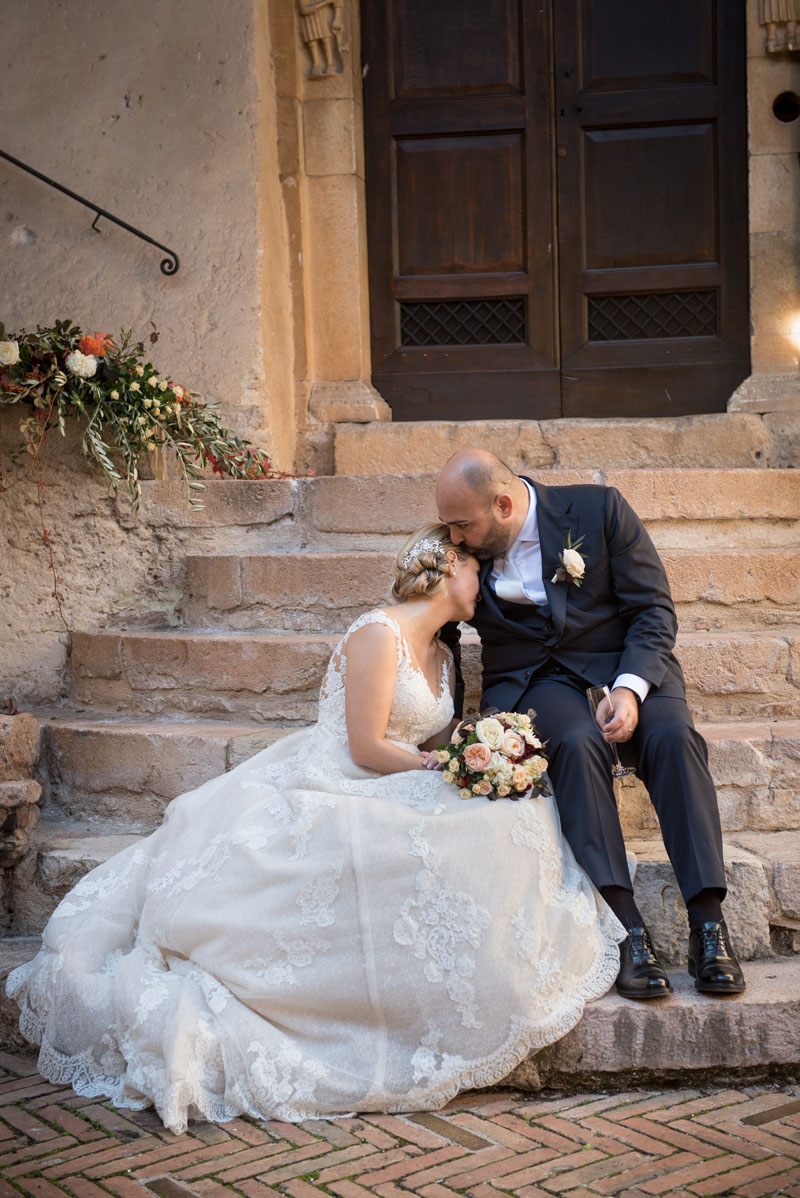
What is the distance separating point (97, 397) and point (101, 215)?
1394 mm

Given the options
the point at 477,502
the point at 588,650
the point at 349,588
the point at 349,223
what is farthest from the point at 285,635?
the point at 349,223

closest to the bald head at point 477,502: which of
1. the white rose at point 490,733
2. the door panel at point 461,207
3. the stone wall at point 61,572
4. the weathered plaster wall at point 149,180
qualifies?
the white rose at point 490,733

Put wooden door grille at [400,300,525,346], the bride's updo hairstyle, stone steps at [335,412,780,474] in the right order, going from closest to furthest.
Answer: the bride's updo hairstyle < stone steps at [335,412,780,474] < wooden door grille at [400,300,525,346]

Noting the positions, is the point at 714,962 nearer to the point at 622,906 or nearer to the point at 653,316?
the point at 622,906

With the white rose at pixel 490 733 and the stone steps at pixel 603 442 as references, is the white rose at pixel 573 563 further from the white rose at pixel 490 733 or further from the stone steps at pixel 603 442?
the stone steps at pixel 603 442

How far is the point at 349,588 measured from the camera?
190 inches

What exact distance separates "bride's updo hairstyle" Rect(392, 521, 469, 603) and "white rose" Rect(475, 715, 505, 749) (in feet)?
1.90

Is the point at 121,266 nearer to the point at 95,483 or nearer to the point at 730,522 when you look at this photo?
the point at 95,483

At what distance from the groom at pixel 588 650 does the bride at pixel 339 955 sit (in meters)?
0.13

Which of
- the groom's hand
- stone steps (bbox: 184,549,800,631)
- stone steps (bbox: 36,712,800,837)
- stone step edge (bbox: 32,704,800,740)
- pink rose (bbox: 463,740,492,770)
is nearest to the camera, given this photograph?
pink rose (bbox: 463,740,492,770)

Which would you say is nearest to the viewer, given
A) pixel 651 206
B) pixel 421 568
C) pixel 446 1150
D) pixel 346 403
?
pixel 446 1150

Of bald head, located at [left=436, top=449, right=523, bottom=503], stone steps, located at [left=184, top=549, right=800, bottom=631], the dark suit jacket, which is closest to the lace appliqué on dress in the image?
the dark suit jacket

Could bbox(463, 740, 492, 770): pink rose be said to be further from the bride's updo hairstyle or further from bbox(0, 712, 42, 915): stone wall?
bbox(0, 712, 42, 915): stone wall

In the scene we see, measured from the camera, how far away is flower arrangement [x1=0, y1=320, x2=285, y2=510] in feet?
16.4
